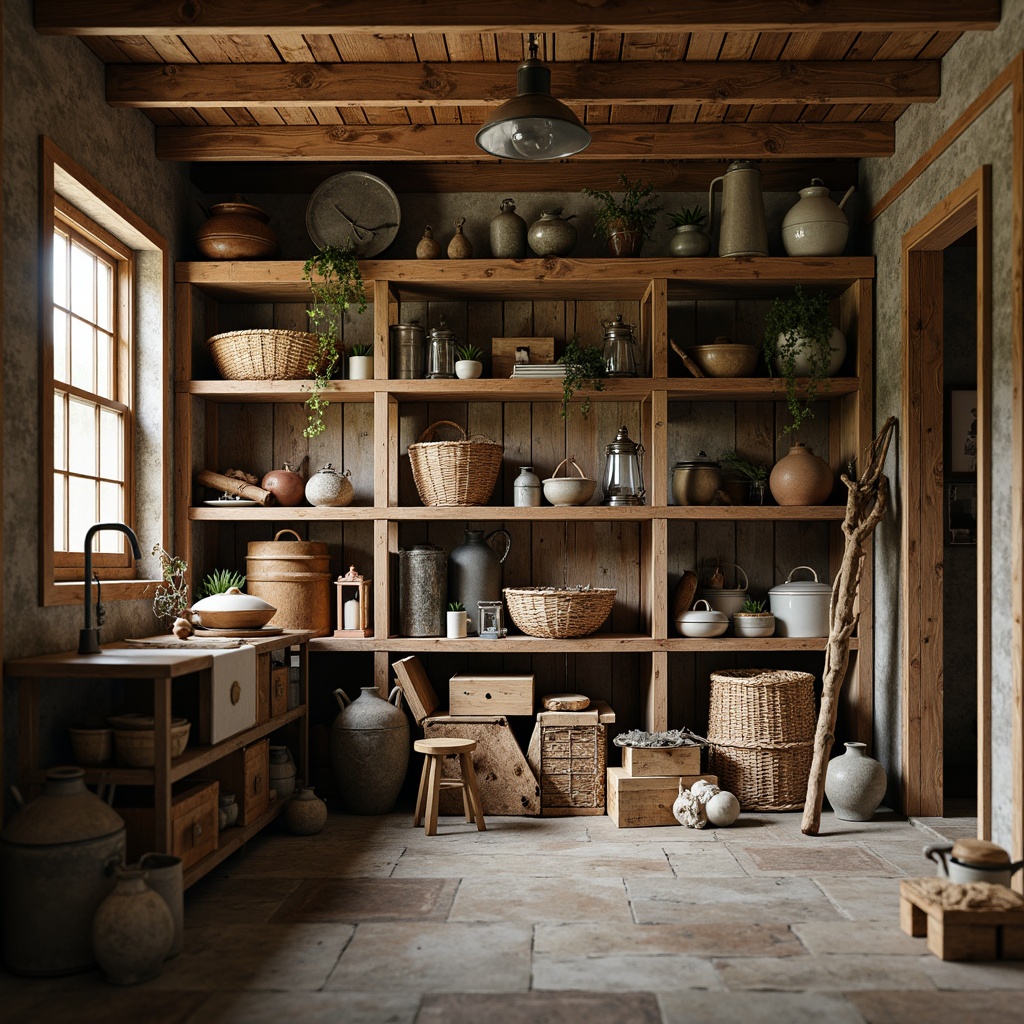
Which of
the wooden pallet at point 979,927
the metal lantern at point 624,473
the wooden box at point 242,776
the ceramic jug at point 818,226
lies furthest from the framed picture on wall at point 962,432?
the wooden box at point 242,776

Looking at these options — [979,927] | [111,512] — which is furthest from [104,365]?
[979,927]

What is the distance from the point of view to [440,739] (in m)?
4.42

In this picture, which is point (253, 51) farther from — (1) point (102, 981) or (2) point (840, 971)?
(2) point (840, 971)

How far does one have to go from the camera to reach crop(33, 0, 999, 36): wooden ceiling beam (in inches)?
137

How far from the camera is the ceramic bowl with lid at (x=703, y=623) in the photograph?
4715 millimetres

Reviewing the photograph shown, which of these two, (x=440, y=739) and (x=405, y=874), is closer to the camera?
(x=405, y=874)

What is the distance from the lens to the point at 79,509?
399cm

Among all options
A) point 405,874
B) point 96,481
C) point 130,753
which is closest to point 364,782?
point 405,874

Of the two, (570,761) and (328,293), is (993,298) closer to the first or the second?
(570,761)

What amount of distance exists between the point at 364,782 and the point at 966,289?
12.9 ft

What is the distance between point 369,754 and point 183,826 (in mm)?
1257

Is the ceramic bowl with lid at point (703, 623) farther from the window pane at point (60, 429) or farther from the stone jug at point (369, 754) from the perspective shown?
the window pane at point (60, 429)

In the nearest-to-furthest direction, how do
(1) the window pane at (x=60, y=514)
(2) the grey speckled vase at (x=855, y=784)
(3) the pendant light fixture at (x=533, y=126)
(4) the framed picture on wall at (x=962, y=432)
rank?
(3) the pendant light fixture at (x=533, y=126) → (1) the window pane at (x=60, y=514) → (2) the grey speckled vase at (x=855, y=784) → (4) the framed picture on wall at (x=962, y=432)

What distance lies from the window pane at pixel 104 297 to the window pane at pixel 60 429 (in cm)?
55
